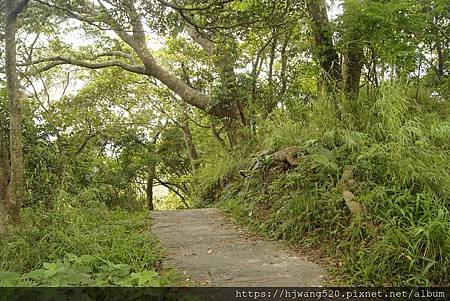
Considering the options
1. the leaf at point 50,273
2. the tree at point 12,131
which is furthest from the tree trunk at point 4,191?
the leaf at point 50,273

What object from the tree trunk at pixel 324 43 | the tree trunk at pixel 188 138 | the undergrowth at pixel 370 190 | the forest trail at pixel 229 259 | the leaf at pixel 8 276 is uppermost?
the tree trunk at pixel 324 43

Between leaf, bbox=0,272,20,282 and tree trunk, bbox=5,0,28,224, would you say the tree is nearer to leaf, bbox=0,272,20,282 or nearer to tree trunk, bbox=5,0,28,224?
tree trunk, bbox=5,0,28,224

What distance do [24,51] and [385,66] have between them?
6884 millimetres

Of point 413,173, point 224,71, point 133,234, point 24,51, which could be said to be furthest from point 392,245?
point 24,51

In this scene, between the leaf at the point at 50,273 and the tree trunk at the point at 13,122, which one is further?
the tree trunk at the point at 13,122

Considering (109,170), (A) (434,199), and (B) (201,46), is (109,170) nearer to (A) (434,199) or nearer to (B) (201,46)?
(B) (201,46)

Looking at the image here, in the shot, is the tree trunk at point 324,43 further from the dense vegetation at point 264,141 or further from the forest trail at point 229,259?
the forest trail at point 229,259

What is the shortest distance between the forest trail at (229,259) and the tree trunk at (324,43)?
340 cm

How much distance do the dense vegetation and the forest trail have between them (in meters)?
0.22

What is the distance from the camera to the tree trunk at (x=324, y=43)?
6559 millimetres

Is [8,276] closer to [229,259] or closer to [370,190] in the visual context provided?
[229,259]

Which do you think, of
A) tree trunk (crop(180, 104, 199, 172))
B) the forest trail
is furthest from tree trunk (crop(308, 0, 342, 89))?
tree trunk (crop(180, 104, 199, 172))

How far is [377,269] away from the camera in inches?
113

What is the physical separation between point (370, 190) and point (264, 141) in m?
3.64
